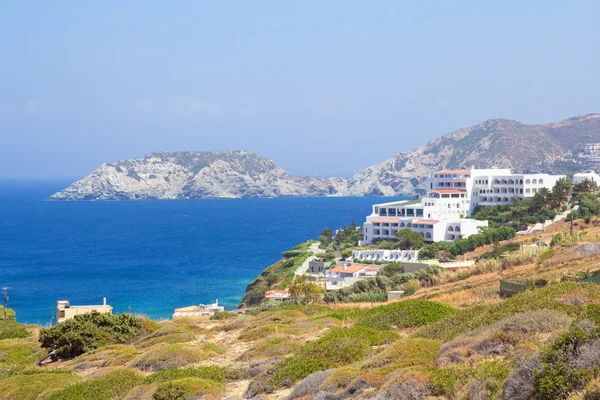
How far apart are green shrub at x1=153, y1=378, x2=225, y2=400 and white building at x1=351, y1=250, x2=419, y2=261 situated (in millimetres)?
55184

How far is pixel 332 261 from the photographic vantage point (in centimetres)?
7381

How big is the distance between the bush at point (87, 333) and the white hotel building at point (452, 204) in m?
55.1

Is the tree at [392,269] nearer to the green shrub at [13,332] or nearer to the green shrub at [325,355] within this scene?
the green shrub at [13,332]

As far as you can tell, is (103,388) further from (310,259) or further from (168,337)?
(310,259)

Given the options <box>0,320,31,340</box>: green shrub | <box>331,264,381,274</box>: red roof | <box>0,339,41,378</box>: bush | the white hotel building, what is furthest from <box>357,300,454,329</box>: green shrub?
the white hotel building

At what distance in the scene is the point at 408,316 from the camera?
63.3ft

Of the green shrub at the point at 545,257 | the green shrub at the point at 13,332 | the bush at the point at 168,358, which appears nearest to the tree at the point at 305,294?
the green shrub at the point at 545,257

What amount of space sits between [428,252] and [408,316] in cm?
5088

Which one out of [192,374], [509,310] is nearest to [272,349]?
[192,374]

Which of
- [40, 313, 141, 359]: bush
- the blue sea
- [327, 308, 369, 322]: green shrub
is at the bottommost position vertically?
the blue sea

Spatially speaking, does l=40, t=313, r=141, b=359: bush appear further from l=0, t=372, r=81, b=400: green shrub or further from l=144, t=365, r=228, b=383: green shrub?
l=144, t=365, r=228, b=383: green shrub

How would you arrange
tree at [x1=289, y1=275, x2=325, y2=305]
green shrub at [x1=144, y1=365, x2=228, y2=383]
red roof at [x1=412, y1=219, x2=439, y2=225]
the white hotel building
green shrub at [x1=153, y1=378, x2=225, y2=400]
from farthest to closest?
red roof at [x1=412, y1=219, x2=439, y2=225] → the white hotel building → tree at [x1=289, y1=275, x2=325, y2=305] → green shrub at [x1=144, y1=365, x2=228, y2=383] → green shrub at [x1=153, y1=378, x2=225, y2=400]

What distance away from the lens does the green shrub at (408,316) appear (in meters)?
18.9

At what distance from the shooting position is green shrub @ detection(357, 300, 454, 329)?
18.9 m
